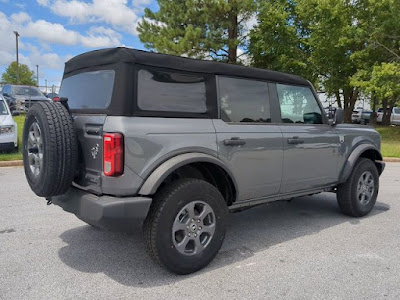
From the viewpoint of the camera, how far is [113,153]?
288cm

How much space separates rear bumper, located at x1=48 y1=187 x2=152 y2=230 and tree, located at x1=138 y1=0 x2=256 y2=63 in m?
15.6

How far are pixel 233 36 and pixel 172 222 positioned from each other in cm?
1833

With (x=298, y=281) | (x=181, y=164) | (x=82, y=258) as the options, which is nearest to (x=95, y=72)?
(x=181, y=164)

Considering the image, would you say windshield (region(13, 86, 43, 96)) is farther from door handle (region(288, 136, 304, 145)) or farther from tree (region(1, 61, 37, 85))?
tree (region(1, 61, 37, 85))

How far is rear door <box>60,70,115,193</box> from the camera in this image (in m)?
3.04

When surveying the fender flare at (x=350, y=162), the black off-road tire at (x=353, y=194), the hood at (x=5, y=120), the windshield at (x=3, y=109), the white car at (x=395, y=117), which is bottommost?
the black off-road tire at (x=353, y=194)

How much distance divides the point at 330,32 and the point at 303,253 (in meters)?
17.4

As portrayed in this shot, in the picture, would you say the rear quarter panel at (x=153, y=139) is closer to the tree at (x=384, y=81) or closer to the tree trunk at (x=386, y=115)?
the tree at (x=384, y=81)

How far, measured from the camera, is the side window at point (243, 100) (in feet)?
12.1

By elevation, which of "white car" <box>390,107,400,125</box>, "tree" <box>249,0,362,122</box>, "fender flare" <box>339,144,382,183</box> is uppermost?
"tree" <box>249,0,362,122</box>

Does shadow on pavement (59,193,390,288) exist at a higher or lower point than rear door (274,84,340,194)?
lower

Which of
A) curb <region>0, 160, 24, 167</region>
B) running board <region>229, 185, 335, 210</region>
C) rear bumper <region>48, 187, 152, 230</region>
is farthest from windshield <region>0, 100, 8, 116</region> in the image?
running board <region>229, 185, 335, 210</region>

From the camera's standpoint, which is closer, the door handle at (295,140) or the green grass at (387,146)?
the door handle at (295,140)

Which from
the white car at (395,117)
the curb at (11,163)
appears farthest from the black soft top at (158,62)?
the white car at (395,117)
